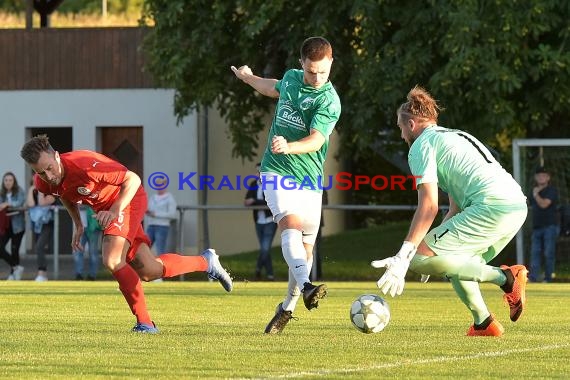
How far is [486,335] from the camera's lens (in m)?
10.3

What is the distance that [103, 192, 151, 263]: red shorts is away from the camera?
34.9 feet

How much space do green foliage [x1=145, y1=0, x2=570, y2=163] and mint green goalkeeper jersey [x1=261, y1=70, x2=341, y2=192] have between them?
12186 millimetres

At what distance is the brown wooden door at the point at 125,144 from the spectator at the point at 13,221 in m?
7.99

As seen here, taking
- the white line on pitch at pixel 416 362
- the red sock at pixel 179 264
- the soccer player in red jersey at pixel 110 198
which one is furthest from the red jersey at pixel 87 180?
the white line on pitch at pixel 416 362

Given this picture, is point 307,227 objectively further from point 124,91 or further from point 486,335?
point 124,91

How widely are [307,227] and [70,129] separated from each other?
23.1m

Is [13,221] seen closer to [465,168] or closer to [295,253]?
[295,253]

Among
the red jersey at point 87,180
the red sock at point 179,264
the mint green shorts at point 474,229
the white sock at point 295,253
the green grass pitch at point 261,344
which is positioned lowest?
the green grass pitch at point 261,344

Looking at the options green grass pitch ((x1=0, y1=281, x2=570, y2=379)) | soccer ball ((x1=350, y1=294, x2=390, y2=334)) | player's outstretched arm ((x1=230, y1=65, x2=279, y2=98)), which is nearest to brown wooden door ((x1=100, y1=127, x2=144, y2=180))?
green grass pitch ((x1=0, y1=281, x2=570, y2=379))

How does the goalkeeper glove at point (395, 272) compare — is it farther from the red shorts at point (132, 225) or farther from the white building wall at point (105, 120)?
the white building wall at point (105, 120)

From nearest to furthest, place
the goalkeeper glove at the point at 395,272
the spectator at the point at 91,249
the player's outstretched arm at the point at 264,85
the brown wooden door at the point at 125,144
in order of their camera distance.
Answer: the goalkeeper glove at the point at 395,272, the player's outstretched arm at the point at 264,85, the spectator at the point at 91,249, the brown wooden door at the point at 125,144

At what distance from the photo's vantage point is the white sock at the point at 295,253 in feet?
33.6

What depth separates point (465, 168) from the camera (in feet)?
32.2

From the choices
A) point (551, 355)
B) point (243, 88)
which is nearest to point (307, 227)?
point (551, 355)
